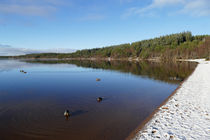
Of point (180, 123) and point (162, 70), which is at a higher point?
point (162, 70)

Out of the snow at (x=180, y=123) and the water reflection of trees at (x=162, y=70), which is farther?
the water reflection of trees at (x=162, y=70)

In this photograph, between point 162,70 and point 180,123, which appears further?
point 162,70

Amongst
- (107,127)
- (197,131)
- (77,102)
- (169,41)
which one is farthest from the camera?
(169,41)

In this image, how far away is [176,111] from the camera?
12.7 metres

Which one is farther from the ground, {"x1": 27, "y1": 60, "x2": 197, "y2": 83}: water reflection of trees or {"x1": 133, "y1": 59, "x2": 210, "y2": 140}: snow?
{"x1": 27, "y1": 60, "x2": 197, "y2": 83}: water reflection of trees

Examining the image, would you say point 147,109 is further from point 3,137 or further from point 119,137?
point 3,137

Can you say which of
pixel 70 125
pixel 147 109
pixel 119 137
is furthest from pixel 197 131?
pixel 70 125

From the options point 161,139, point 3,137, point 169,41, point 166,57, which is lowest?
point 3,137

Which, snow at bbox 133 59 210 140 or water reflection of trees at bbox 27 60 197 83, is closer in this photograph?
snow at bbox 133 59 210 140

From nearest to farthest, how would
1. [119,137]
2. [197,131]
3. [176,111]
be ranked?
[197,131], [119,137], [176,111]

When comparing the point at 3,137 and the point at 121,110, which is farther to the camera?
the point at 121,110

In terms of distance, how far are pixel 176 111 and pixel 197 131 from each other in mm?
3607

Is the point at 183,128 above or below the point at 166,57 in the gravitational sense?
below

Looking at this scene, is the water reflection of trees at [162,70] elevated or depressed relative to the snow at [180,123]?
elevated
